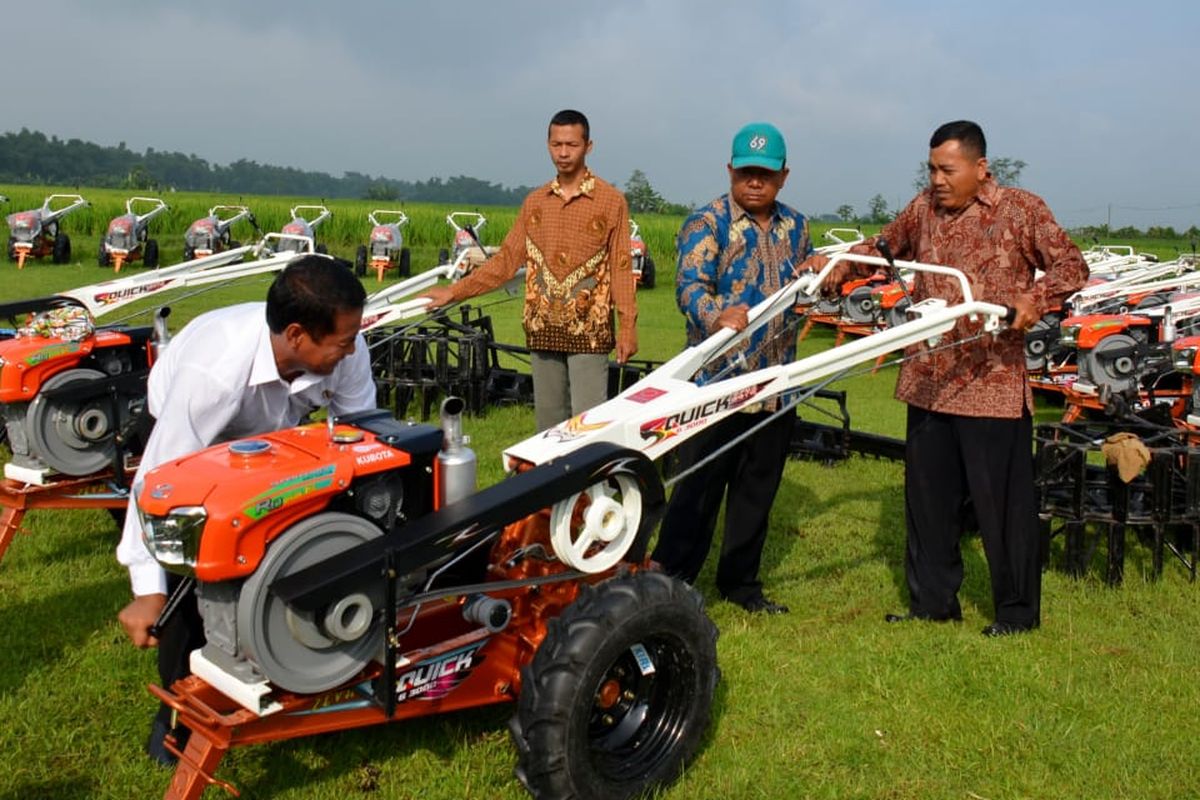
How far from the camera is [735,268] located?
4520 mm

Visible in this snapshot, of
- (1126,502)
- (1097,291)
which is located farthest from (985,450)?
(1097,291)

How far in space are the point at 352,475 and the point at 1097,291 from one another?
1017 centimetres

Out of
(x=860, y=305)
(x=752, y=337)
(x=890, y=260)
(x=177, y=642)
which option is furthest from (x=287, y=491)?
(x=860, y=305)

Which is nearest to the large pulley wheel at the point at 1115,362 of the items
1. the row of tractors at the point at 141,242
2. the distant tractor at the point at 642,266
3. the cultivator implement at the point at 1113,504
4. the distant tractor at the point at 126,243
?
the cultivator implement at the point at 1113,504

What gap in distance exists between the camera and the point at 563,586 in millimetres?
3318

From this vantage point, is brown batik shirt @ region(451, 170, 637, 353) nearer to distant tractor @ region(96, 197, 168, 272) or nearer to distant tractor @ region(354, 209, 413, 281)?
distant tractor @ region(354, 209, 413, 281)

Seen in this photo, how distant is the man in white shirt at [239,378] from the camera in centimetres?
289

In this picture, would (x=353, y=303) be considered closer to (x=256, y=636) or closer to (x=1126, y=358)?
(x=256, y=636)

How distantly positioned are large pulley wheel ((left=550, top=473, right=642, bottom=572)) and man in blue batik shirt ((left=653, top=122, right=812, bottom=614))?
4.16 feet

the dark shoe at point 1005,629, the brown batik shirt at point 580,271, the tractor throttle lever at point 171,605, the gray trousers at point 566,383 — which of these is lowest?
the dark shoe at point 1005,629

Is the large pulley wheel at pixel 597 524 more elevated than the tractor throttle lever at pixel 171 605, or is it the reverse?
the large pulley wheel at pixel 597 524

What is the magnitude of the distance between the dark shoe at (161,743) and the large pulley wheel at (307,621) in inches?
34.8

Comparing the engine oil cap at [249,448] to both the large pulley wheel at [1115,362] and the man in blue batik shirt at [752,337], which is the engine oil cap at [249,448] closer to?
the man in blue batik shirt at [752,337]

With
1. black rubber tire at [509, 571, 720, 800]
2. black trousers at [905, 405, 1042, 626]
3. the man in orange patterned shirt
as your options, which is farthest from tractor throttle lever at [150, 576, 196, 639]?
black trousers at [905, 405, 1042, 626]
